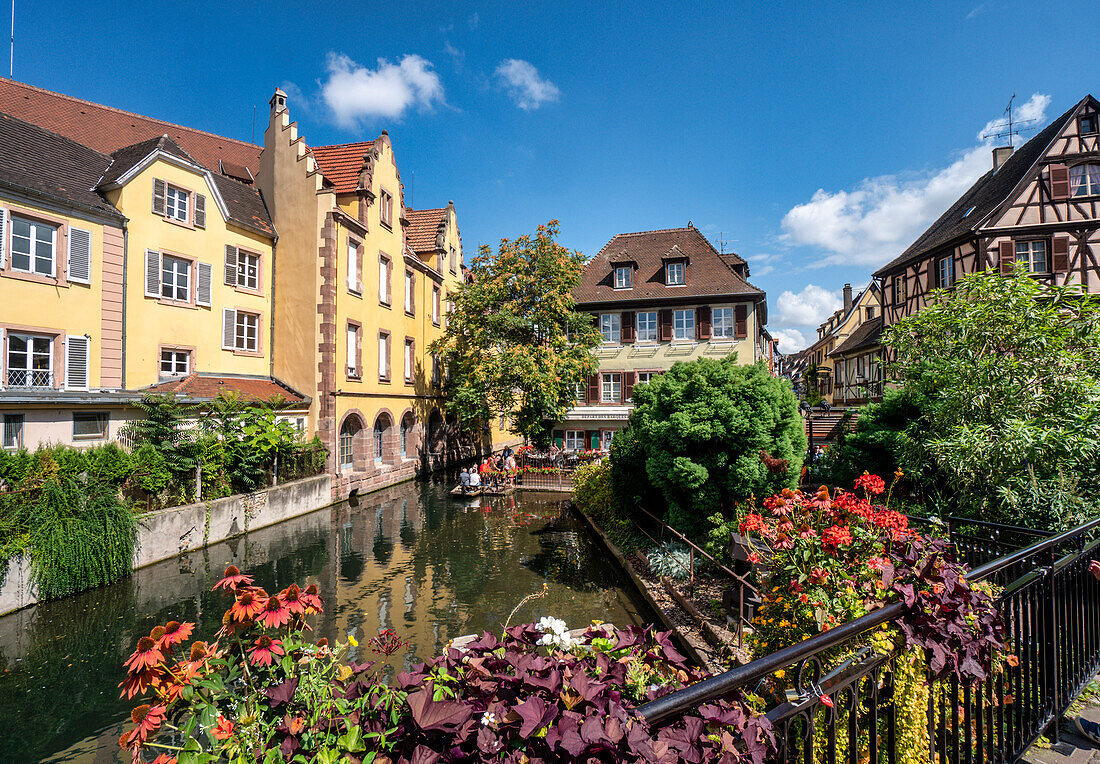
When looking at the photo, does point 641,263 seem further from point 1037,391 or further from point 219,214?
point 1037,391

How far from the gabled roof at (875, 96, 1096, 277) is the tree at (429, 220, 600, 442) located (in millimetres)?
15921

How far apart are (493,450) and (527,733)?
124 ft

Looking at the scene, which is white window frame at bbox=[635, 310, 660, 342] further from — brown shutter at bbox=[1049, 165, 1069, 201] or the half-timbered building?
brown shutter at bbox=[1049, 165, 1069, 201]

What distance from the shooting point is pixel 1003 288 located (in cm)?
842

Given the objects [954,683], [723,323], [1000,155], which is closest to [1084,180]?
[1000,155]

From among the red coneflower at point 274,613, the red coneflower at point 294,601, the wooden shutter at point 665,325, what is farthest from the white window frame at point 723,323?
the red coneflower at point 274,613

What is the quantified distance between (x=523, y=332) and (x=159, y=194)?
14.9m

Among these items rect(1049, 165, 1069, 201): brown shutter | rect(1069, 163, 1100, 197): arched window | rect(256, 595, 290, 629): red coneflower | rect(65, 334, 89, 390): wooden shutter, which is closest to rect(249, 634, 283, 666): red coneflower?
rect(256, 595, 290, 629): red coneflower

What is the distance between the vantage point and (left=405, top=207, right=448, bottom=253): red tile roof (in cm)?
3123

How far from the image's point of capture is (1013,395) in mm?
7918

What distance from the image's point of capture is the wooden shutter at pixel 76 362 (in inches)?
603

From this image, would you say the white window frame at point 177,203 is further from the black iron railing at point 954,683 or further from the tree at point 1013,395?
the black iron railing at point 954,683

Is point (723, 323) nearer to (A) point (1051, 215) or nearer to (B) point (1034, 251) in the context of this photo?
(B) point (1034, 251)

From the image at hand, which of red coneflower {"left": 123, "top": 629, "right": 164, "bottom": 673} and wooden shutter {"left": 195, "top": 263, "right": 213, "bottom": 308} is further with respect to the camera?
wooden shutter {"left": 195, "top": 263, "right": 213, "bottom": 308}
